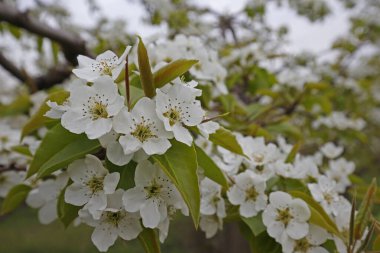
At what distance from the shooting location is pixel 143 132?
839mm

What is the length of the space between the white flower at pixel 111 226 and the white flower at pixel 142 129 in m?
0.17

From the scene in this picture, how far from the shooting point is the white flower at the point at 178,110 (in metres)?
0.85

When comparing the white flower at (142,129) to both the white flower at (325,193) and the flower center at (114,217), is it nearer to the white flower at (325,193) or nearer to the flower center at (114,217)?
the flower center at (114,217)

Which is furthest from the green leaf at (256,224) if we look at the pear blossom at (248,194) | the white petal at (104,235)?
the white petal at (104,235)

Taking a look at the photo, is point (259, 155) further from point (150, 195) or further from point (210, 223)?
point (150, 195)

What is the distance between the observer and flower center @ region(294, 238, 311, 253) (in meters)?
1.03

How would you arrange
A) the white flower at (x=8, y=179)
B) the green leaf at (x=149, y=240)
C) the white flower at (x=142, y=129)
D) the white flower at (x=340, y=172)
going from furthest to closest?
the white flower at (x=340, y=172) → the white flower at (x=8, y=179) → the green leaf at (x=149, y=240) → the white flower at (x=142, y=129)

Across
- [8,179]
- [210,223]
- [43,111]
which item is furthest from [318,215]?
[8,179]

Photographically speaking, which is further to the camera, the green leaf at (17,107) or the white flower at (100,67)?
the green leaf at (17,107)

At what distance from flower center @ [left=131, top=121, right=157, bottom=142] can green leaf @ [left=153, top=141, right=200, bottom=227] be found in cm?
4

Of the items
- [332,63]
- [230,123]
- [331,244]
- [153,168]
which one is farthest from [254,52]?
[332,63]

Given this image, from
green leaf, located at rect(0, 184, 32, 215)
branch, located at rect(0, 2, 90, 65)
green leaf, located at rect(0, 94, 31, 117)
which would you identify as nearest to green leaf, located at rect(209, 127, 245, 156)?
green leaf, located at rect(0, 184, 32, 215)

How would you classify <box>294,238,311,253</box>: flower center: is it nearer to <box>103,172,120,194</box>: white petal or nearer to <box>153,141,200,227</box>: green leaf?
<box>153,141,200,227</box>: green leaf

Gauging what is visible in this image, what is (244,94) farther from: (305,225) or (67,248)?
(67,248)
